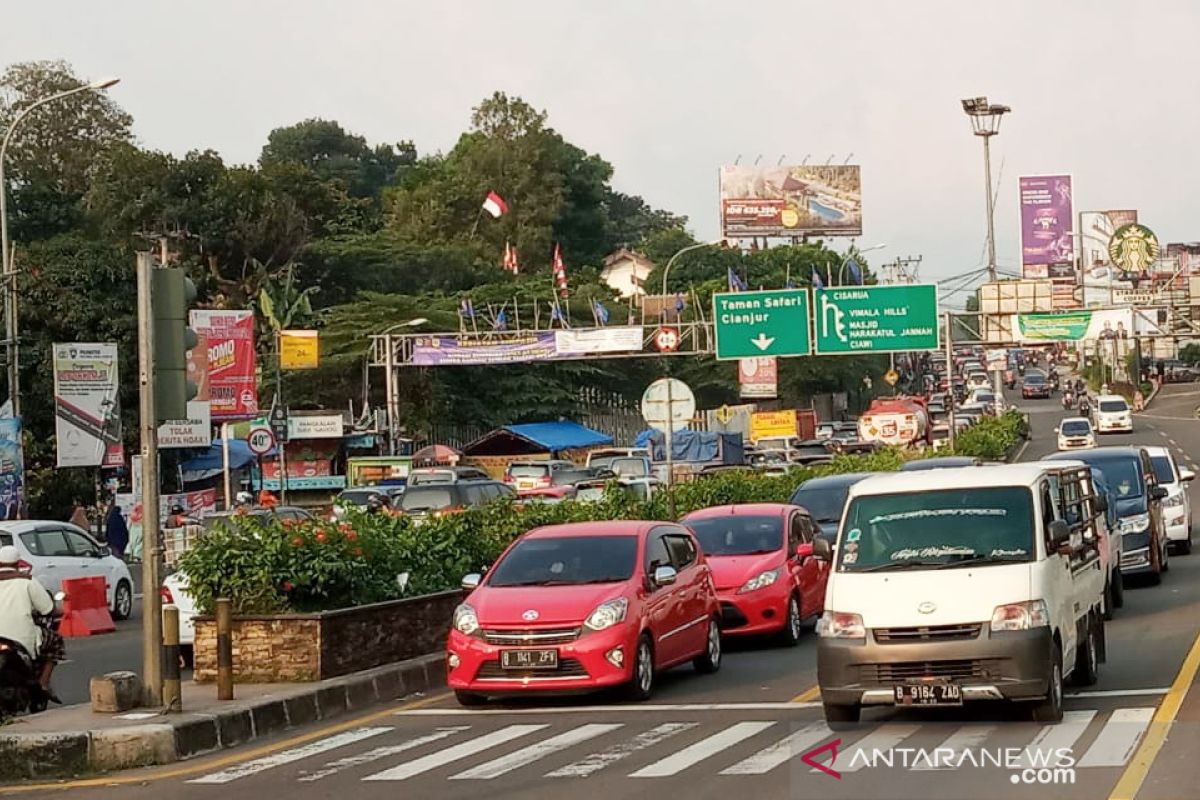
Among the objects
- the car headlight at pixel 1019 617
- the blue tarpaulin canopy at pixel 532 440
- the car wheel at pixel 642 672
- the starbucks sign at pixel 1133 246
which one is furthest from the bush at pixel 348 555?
the starbucks sign at pixel 1133 246

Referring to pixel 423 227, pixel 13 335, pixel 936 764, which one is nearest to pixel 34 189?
pixel 423 227

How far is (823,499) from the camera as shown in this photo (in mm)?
26219

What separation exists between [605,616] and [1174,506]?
17169 mm

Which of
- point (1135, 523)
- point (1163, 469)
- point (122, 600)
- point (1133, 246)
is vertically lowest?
point (122, 600)

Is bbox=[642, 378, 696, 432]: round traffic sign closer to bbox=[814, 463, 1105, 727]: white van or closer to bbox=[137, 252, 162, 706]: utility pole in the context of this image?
bbox=[814, 463, 1105, 727]: white van

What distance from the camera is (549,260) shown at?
334 feet

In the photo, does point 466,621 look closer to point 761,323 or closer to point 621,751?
point 621,751

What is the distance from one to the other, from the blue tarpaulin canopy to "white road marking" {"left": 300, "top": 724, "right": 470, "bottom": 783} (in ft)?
163

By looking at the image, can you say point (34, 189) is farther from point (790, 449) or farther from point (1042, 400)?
point (1042, 400)

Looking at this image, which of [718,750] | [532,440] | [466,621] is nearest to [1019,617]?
[718,750]

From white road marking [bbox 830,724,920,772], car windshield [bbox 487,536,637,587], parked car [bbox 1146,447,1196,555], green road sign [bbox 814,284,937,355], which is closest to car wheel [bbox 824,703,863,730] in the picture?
white road marking [bbox 830,724,920,772]

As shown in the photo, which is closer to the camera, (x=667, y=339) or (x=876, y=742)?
(x=876, y=742)

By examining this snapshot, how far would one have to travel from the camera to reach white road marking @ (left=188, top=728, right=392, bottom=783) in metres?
12.3

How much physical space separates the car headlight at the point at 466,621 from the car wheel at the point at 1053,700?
4.93 meters
